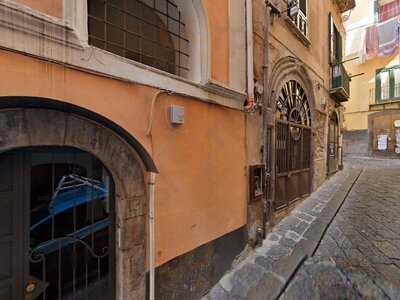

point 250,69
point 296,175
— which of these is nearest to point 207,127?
point 250,69

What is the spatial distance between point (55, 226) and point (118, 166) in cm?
71

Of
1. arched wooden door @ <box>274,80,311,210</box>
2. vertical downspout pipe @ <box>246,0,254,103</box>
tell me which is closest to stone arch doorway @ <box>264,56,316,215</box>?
arched wooden door @ <box>274,80,311,210</box>

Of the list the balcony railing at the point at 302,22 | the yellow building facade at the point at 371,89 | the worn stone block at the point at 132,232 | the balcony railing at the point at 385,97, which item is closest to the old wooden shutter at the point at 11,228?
the worn stone block at the point at 132,232

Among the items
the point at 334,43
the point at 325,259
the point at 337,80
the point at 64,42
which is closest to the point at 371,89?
the point at 334,43

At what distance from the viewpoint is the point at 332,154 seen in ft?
37.9

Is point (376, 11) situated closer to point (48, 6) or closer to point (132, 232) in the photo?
point (48, 6)

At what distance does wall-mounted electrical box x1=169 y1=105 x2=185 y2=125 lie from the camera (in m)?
2.82

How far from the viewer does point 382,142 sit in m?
19.8

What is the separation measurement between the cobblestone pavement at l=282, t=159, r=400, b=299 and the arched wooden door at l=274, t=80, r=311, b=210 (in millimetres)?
1212

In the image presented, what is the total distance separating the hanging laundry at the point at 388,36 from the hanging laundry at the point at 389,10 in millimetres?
337

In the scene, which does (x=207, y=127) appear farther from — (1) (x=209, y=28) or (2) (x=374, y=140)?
(2) (x=374, y=140)

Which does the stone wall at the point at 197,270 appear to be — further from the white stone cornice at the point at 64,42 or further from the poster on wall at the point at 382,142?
the poster on wall at the point at 382,142

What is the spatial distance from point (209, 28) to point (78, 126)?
231 centimetres

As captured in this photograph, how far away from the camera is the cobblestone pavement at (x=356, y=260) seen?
318 centimetres
